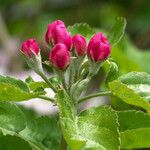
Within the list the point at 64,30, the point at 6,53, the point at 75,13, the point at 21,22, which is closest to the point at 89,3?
the point at 75,13

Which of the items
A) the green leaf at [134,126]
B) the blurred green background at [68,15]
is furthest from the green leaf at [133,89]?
the blurred green background at [68,15]

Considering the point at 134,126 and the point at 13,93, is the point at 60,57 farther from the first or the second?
the point at 134,126

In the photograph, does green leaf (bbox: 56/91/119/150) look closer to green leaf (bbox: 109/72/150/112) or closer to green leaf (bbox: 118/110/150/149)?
green leaf (bbox: 109/72/150/112)

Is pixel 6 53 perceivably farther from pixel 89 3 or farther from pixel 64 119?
pixel 64 119

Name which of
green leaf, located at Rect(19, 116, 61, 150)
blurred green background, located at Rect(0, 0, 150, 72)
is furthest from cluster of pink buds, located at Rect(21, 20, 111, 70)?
blurred green background, located at Rect(0, 0, 150, 72)

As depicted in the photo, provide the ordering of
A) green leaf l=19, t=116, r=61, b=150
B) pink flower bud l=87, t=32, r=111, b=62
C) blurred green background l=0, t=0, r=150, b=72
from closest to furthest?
1. pink flower bud l=87, t=32, r=111, b=62
2. green leaf l=19, t=116, r=61, b=150
3. blurred green background l=0, t=0, r=150, b=72
